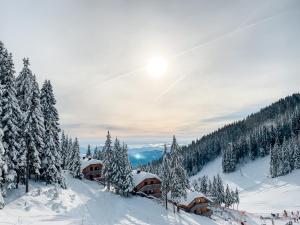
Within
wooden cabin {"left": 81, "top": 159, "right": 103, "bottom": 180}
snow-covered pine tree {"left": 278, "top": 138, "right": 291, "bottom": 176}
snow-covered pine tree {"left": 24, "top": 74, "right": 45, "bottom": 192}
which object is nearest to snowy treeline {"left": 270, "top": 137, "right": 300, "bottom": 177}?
snow-covered pine tree {"left": 278, "top": 138, "right": 291, "bottom": 176}

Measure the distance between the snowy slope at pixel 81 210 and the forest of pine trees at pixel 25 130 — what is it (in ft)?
7.22

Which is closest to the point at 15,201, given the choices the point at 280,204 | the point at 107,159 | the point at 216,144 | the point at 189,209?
the point at 107,159

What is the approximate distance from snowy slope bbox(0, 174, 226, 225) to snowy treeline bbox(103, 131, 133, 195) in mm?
2654

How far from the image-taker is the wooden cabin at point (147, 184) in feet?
247

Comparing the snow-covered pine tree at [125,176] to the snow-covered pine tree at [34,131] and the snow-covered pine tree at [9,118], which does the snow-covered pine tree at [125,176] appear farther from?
the snow-covered pine tree at [9,118]

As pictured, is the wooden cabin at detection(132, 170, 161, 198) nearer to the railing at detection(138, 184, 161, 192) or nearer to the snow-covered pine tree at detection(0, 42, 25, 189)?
the railing at detection(138, 184, 161, 192)

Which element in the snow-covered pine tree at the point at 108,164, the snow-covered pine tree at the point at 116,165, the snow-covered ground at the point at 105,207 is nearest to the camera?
the snow-covered ground at the point at 105,207

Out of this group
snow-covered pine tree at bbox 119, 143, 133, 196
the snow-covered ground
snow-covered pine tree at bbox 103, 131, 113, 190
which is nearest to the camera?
the snow-covered ground

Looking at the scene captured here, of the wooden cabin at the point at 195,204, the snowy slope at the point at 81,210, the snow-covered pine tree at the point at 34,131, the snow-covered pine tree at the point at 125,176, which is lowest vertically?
the wooden cabin at the point at 195,204

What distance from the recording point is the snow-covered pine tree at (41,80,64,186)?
47.9 metres

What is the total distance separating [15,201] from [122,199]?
28357mm

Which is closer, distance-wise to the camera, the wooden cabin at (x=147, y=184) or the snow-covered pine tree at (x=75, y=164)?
the snow-covered pine tree at (x=75, y=164)

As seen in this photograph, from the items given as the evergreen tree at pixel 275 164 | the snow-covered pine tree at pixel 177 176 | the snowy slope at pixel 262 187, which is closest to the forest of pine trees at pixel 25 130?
the snow-covered pine tree at pixel 177 176

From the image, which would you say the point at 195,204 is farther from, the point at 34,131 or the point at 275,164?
the point at 275,164
